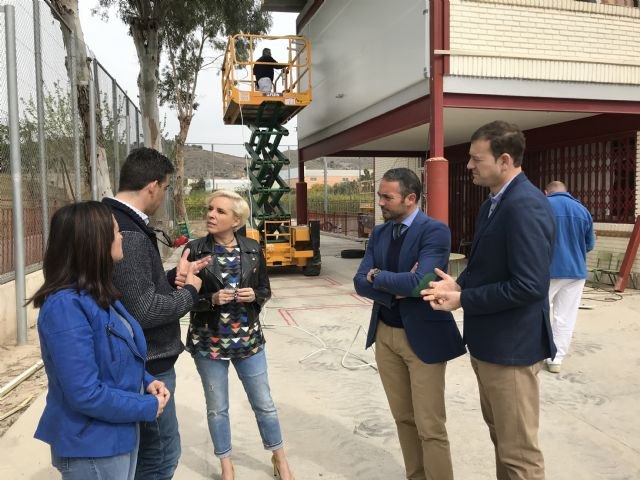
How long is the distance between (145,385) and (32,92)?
5599 millimetres

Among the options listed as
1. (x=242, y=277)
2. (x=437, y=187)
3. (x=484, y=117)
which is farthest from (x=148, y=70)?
(x=242, y=277)

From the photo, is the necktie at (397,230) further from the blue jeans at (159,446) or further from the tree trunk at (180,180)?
the tree trunk at (180,180)

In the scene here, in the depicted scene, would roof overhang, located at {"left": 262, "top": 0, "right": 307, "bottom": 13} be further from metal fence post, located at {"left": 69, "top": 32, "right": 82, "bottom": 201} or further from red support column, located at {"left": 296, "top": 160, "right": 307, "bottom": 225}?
metal fence post, located at {"left": 69, "top": 32, "right": 82, "bottom": 201}

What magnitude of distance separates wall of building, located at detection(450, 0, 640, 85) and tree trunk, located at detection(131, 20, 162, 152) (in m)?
9.70

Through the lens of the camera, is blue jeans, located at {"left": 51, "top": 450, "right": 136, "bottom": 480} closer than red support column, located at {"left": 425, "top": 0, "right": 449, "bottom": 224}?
Yes

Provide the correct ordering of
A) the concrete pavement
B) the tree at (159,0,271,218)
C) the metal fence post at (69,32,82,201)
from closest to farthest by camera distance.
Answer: the concrete pavement → the metal fence post at (69,32,82,201) → the tree at (159,0,271,218)

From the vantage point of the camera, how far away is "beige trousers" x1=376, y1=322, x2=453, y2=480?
2.59 m

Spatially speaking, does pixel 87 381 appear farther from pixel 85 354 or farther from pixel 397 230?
pixel 397 230

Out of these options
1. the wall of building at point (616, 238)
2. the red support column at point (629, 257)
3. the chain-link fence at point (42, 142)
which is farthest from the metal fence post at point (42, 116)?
the wall of building at point (616, 238)

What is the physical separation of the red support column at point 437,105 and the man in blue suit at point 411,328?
4761mm

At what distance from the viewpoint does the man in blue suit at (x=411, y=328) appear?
258 centimetres

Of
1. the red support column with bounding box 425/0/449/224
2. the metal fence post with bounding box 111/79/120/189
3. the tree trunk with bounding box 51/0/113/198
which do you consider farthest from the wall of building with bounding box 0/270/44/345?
the metal fence post with bounding box 111/79/120/189

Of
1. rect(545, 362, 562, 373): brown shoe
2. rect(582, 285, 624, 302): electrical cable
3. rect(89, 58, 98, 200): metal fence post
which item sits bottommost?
rect(545, 362, 562, 373): brown shoe

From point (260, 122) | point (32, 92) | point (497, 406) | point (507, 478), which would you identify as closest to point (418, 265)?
point (497, 406)
